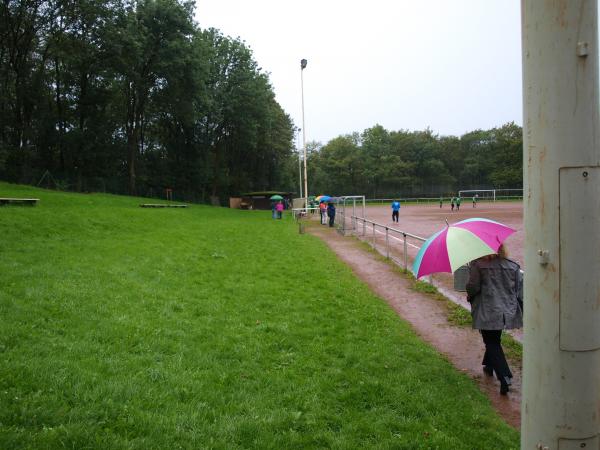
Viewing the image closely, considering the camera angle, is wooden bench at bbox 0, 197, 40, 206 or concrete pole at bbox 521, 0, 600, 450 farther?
wooden bench at bbox 0, 197, 40, 206

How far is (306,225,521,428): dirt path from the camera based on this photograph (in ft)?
16.5

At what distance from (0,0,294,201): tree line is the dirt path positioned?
93.1 ft

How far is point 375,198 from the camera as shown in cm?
7975

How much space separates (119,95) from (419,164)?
57.2 m

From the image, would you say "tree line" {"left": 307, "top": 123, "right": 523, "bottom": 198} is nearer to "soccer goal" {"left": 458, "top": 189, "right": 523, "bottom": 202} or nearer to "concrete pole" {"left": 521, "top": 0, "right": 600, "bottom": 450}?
"soccer goal" {"left": 458, "top": 189, "right": 523, "bottom": 202}

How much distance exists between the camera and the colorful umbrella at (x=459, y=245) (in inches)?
183

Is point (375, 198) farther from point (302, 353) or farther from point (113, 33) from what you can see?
point (302, 353)

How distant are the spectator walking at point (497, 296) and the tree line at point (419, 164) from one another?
76058 mm

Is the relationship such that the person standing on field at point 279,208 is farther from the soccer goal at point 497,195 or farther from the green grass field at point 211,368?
the soccer goal at point 497,195

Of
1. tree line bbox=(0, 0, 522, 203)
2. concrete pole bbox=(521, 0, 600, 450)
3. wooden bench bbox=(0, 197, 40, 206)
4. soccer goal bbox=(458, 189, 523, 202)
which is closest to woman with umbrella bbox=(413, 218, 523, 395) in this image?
concrete pole bbox=(521, 0, 600, 450)

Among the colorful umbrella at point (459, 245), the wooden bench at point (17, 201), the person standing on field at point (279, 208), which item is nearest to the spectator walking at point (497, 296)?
the colorful umbrella at point (459, 245)

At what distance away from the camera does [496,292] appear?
5.08 m

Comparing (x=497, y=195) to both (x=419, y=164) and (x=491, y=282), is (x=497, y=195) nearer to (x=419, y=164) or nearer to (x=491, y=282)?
(x=419, y=164)

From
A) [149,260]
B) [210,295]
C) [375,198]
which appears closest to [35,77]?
[149,260]
